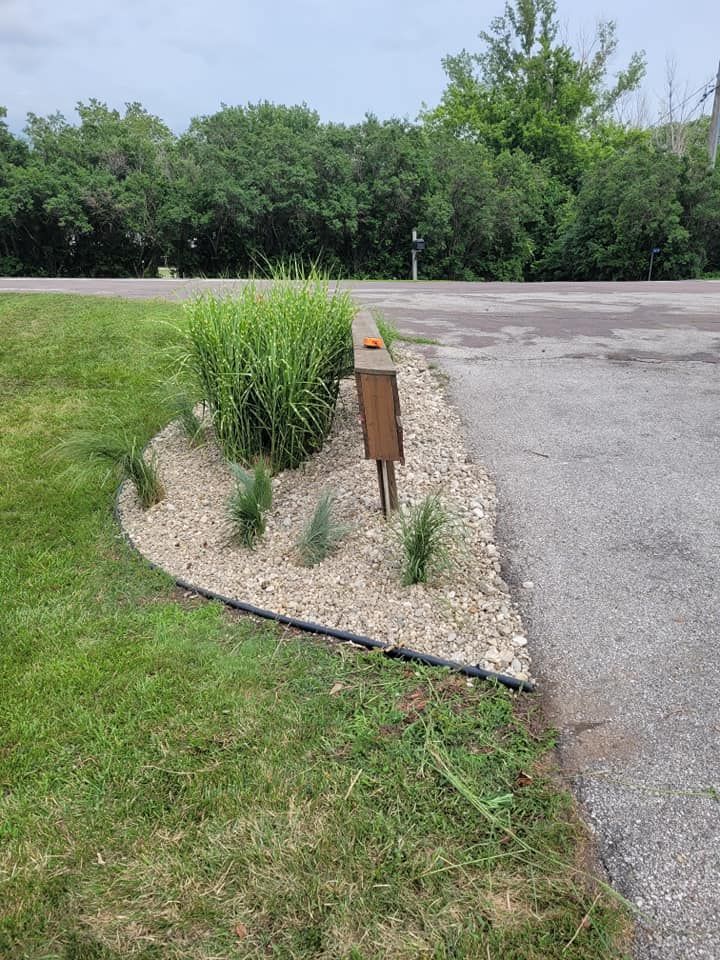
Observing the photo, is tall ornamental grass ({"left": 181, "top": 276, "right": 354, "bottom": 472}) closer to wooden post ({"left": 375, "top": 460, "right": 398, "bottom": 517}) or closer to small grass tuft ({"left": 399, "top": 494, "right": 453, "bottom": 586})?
wooden post ({"left": 375, "top": 460, "right": 398, "bottom": 517})

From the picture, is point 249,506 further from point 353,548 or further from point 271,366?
point 271,366

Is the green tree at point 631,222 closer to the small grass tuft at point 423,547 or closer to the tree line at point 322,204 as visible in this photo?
the tree line at point 322,204

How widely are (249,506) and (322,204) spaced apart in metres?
21.3

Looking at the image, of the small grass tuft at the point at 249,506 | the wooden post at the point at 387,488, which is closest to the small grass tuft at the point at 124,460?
the small grass tuft at the point at 249,506

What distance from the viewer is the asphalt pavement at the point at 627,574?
61.9 inches

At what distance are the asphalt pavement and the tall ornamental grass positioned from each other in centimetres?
108

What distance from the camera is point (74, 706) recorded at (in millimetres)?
2053

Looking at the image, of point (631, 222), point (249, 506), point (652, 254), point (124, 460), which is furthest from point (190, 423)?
point (631, 222)

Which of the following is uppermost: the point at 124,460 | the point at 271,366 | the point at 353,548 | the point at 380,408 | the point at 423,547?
the point at 271,366

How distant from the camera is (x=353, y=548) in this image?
2.88m

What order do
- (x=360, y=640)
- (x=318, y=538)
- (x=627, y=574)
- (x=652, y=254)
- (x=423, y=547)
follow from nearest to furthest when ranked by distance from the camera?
(x=360, y=640), (x=423, y=547), (x=627, y=574), (x=318, y=538), (x=652, y=254)

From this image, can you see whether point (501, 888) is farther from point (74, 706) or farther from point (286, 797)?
point (74, 706)

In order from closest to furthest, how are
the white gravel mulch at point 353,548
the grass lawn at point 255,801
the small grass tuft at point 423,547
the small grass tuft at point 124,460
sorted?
the grass lawn at point 255,801 → the white gravel mulch at point 353,548 → the small grass tuft at point 423,547 → the small grass tuft at point 124,460

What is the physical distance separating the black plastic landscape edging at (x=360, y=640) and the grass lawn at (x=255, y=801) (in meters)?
0.05
